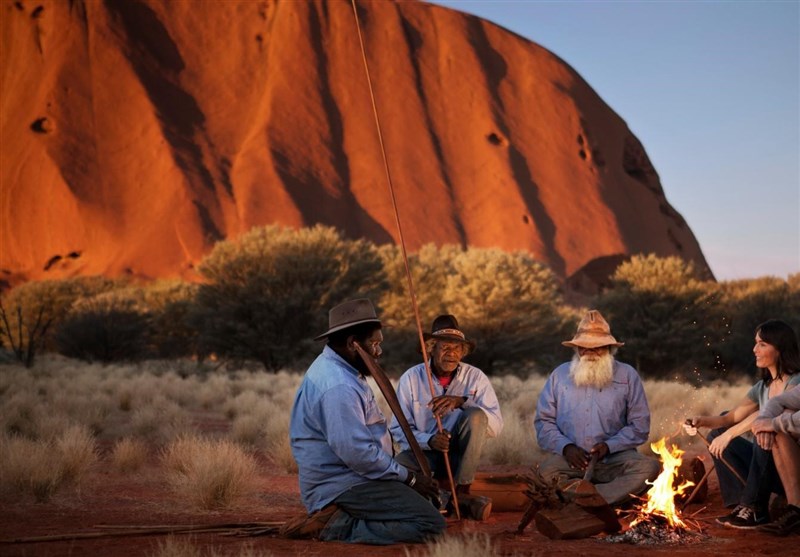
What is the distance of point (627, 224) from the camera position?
5972cm

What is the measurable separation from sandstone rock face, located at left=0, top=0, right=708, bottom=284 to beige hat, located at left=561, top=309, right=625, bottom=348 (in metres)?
41.6

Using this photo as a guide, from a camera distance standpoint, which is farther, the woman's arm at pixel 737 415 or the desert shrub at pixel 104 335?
the desert shrub at pixel 104 335

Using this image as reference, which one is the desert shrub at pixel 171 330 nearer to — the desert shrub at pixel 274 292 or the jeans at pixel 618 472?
the desert shrub at pixel 274 292

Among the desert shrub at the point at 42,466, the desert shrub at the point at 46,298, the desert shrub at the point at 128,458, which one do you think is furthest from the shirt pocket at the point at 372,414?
the desert shrub at the point at 46,298

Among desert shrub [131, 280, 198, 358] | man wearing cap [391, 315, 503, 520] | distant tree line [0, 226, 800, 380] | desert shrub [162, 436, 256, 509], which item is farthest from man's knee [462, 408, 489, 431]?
desert shrub [131, 280, 198, 358]

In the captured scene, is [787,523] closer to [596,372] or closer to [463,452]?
[596,372]

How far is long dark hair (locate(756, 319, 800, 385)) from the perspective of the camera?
6555mm

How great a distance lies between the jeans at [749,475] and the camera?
6426mm

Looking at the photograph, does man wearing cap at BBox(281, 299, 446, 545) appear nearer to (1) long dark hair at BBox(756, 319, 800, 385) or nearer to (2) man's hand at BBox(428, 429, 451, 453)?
(2) man's hand at BBox(428, 429, 451, 453)

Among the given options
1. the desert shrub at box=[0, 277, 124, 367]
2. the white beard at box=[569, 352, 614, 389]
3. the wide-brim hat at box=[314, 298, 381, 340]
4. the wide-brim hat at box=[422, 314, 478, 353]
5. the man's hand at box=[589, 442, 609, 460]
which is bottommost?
the man's hand at box=[589, 442, 609, 460]

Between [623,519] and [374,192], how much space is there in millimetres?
47499

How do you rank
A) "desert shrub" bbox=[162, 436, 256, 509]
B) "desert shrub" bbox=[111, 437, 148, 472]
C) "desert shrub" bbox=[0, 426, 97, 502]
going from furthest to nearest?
"desert shrub" bbox=[111, 437, 148, 472] → "desert shrub" bbox=[0, 426, 97, 502] → "desert shrub" bbox=[162, 436, 256, 509]

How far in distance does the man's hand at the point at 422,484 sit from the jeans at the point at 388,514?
0.07 meters

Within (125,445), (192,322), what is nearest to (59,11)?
(192,322)
